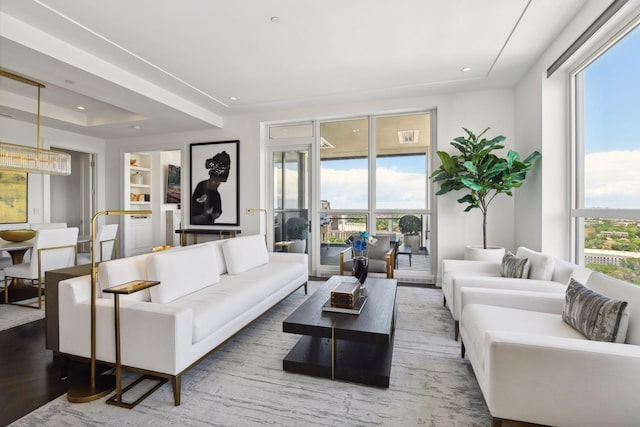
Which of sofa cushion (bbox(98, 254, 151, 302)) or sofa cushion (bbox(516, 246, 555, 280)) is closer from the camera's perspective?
sofa cushion (bbox(98, 254, 151, 302))

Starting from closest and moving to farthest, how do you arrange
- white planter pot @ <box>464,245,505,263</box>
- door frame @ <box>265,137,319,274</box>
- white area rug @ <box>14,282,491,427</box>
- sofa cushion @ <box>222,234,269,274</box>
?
white area rug @ <box>14,282,491,427</box>
sofa cushion @ <box>222,234,269,274</box>
white planter pot @ <box>464,245,505,263</box>
door frame @ <box>265,137,319,274</box>

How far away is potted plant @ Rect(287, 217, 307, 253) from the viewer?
5.47 metres

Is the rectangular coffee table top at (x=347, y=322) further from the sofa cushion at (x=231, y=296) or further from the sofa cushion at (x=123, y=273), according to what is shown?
the sofa cushion at (x=123, y=273)

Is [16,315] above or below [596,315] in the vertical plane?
below

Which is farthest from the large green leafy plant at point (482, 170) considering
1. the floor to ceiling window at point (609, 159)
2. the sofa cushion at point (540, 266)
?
the sofa cushion at point (540, 266)

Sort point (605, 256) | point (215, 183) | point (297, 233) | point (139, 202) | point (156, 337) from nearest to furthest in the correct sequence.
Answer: point (156, 337) → point (605, 256) → point (297, 233) → point (215, 183) → point (139, 202)

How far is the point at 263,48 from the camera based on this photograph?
10.7 feet

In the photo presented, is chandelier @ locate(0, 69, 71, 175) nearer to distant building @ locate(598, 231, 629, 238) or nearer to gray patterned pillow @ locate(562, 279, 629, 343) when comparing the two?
gray patterned pillow @ locate(562, 279, 629, 343)

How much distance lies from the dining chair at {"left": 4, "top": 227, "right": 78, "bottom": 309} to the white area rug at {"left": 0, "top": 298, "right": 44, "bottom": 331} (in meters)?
0.12

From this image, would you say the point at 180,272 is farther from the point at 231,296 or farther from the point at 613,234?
the point at 613,234

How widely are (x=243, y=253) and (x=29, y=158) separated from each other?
312cm

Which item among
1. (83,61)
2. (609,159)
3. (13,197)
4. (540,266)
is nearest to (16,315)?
(13,197)

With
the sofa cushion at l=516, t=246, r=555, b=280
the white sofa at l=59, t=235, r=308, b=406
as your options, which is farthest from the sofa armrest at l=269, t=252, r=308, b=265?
the sofa cushion at l=516, t=246, r=555, b=280

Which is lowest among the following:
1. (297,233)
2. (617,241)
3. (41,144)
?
(297,233)
